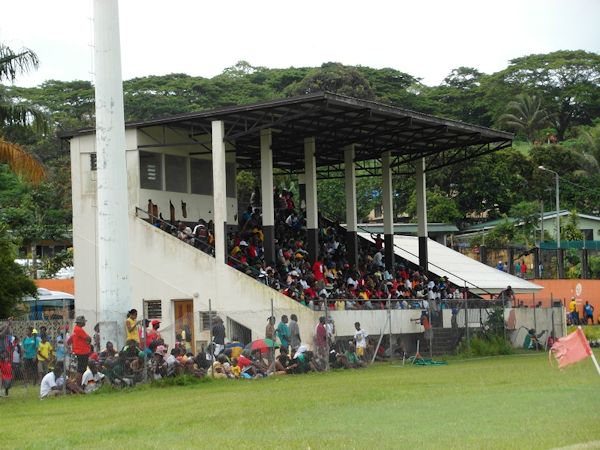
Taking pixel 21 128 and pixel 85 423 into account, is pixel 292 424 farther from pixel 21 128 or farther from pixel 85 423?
pixel 21 128

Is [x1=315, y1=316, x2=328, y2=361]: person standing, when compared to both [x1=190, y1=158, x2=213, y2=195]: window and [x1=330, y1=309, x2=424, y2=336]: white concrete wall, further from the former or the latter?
[x1=190, y1=158, x2=213, y2=195]: window

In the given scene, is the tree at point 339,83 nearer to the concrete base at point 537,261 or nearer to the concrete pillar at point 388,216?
the concrete base at point 537,261

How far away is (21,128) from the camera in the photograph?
3800cm

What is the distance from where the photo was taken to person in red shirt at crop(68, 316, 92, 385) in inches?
1060

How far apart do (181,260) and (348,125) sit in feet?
31.1

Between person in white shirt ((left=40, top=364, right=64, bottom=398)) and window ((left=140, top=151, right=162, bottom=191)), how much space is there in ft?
49.6

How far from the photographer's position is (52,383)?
26391mm

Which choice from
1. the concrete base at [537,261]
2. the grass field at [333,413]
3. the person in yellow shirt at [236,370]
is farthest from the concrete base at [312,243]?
the concrete base at [537,261]

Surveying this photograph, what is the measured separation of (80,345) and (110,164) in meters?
6.53

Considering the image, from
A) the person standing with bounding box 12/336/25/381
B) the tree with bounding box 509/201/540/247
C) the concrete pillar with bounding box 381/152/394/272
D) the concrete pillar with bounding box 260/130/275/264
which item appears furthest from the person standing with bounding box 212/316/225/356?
the tree with bounding box 509/201/540/247

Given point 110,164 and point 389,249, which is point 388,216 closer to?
point 389,249

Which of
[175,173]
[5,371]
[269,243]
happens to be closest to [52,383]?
[5,371]

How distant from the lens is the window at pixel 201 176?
4484 centimetres

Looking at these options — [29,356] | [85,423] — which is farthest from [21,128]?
[85,423]
